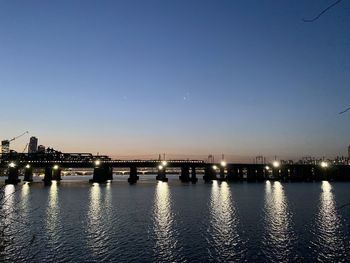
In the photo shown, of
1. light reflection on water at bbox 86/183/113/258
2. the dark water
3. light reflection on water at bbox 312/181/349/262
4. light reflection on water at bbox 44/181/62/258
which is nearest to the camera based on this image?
light reflection on water at bbox 312/181/349/262

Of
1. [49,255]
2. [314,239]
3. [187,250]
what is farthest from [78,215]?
[314,239]

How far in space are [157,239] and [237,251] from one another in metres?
11.8

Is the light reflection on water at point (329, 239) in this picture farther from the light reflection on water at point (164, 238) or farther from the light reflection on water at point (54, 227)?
the light reflection on water at point (54, 227)

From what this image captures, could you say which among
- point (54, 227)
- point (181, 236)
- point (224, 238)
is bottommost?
point (224, 238)

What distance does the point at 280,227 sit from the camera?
5366 cm

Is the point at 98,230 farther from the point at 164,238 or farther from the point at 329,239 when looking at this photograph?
the point at 329,239

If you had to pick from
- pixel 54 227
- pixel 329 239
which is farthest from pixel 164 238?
pixel 329 239

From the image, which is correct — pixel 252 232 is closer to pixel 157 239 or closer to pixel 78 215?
pixel 157 239

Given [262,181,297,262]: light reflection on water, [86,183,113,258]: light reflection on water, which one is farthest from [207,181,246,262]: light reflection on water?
[86,183,113,258]: light reflection on water

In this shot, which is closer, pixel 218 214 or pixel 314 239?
pixel 314 239

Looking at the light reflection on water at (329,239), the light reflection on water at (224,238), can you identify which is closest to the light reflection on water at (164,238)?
the light reflection on water at (224,238)

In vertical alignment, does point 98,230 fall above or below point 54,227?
below

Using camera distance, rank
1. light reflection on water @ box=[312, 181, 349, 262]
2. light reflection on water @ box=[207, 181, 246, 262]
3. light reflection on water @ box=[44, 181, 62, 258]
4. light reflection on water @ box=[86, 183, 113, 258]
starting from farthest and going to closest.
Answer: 1. light reflection on water @ box=[44, 181, 62, 258]
2. light reflection on water @ box=[86, 183, 113, 258]
3. light reflection on water @ box=[207, 181, 246, 262]
4. light reflection on water @ box=[312, 181, 349, 262]

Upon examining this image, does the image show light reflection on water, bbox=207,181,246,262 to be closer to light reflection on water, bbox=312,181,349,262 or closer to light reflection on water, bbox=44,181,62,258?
light reflection on water, bbox=312,181,349,262
